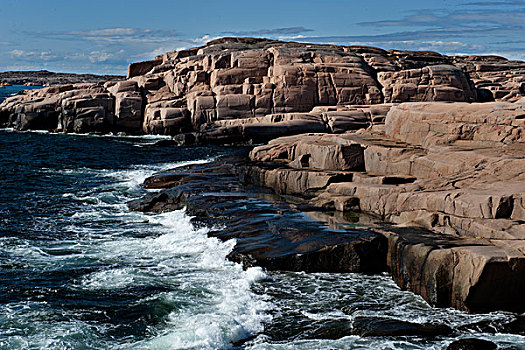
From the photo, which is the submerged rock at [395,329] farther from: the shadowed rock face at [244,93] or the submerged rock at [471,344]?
the shadowed rock face at [244,93]

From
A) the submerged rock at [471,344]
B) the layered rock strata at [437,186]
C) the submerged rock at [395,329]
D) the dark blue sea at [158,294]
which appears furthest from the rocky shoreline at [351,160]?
the submerged rock at [471,344]

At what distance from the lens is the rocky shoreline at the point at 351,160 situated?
1445cm

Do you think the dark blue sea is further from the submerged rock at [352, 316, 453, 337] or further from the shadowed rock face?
the shadowed rock face

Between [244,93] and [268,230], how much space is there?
33773mm

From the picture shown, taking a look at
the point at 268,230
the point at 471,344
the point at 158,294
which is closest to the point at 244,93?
the point at 268,230

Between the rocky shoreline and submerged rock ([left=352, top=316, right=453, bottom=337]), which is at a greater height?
the rocky shoreline

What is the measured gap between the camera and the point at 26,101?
2285 inches

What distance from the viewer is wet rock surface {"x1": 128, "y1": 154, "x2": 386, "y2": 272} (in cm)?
Answer: 1603

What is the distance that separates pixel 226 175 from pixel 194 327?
1601 cm

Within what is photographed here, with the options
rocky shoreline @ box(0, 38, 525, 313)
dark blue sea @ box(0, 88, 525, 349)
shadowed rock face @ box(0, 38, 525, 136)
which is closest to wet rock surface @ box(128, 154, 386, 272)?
rocky shoreline @ box(0, 38, 525, 313)

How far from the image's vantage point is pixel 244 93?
167ft

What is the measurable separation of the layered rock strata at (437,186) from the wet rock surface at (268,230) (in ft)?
2.83

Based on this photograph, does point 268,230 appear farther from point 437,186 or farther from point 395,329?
point 395,329

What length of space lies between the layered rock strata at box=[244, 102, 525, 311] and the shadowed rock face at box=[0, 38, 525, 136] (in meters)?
20.1
